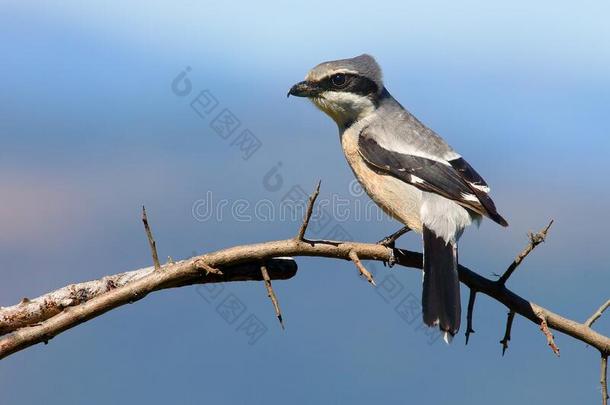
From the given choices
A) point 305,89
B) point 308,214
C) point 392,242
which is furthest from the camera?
point 305,89

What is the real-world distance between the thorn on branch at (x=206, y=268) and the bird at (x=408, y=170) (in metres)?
1.49

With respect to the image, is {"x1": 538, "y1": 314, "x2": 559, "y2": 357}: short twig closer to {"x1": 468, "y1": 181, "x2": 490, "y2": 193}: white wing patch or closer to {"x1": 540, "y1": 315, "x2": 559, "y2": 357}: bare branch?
{"x1": 540, "y1": 315, "x2": 559, "y2": 357}: bare branch

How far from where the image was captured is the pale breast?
4.93 meters

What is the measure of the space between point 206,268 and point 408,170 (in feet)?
7.27

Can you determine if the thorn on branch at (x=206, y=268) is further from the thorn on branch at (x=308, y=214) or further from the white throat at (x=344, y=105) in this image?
the white throat at (x=344, y=105)

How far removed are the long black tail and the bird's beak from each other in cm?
192

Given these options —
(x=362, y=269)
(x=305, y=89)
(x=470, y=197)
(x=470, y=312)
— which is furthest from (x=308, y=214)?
(x=305, y=89)

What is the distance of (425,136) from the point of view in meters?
5.52

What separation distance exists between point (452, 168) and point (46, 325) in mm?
3080

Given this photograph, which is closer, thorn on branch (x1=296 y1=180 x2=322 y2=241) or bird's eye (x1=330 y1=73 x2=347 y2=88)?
thorn on branch (x1=296 y1=180 x2=322 y2=241)

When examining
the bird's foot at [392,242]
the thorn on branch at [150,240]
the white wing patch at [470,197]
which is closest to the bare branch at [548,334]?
the bird's foot at [392,242]

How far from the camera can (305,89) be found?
5.63 meters

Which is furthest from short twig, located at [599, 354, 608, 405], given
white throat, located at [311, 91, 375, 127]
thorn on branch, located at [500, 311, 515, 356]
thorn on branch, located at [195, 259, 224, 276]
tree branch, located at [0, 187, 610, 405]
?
white throat, located at [311, 91, 375, 127]

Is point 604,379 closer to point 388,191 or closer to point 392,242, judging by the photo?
point 392,242
